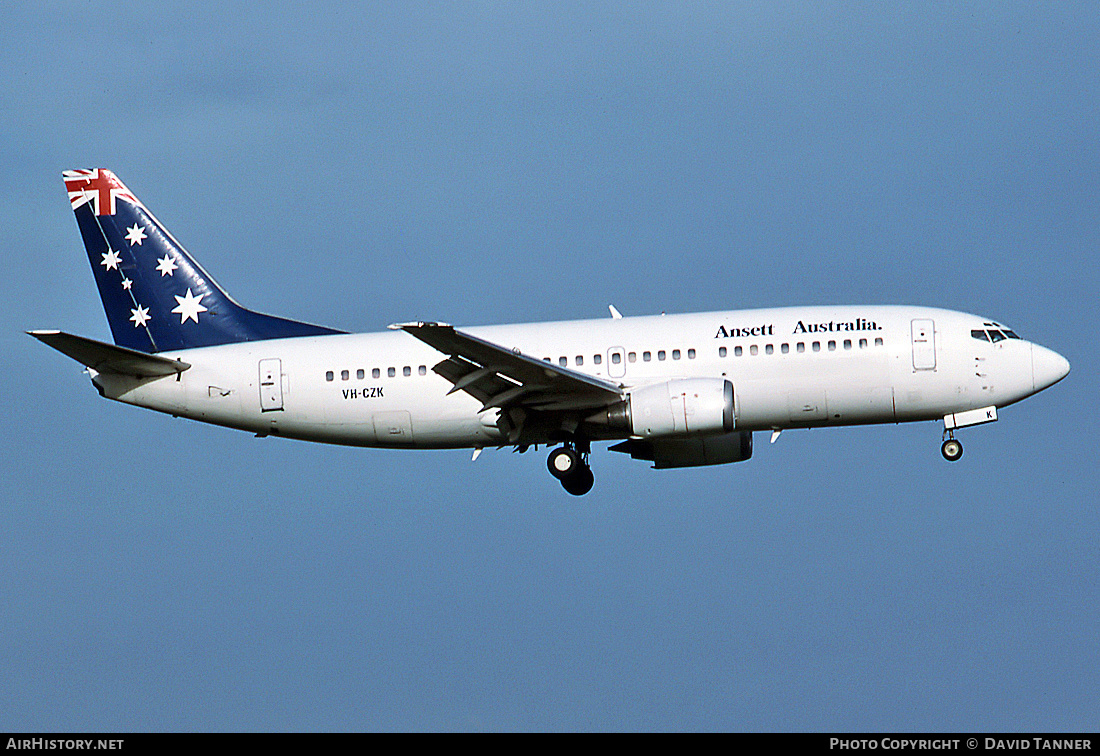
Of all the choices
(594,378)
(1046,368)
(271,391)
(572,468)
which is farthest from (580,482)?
(1046,368)

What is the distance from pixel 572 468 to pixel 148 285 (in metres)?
13.8

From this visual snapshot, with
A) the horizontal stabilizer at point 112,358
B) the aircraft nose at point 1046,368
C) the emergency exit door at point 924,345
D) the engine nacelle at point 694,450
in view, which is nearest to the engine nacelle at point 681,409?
the engine nacelle at point 694,450

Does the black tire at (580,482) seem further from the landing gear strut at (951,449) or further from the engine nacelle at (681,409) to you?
the landing gear strut at (951,449)

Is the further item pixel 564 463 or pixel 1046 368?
pixel 564 463

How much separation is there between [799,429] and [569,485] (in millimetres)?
6299

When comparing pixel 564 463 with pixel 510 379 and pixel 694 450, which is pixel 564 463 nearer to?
pixel 510 379

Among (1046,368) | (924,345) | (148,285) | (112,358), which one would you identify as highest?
(148,285)

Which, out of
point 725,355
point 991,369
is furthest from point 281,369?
point 991,369

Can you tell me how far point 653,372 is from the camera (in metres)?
36.5

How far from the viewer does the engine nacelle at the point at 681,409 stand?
35000 mm

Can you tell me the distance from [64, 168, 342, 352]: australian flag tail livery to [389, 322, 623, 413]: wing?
19.3 ft
